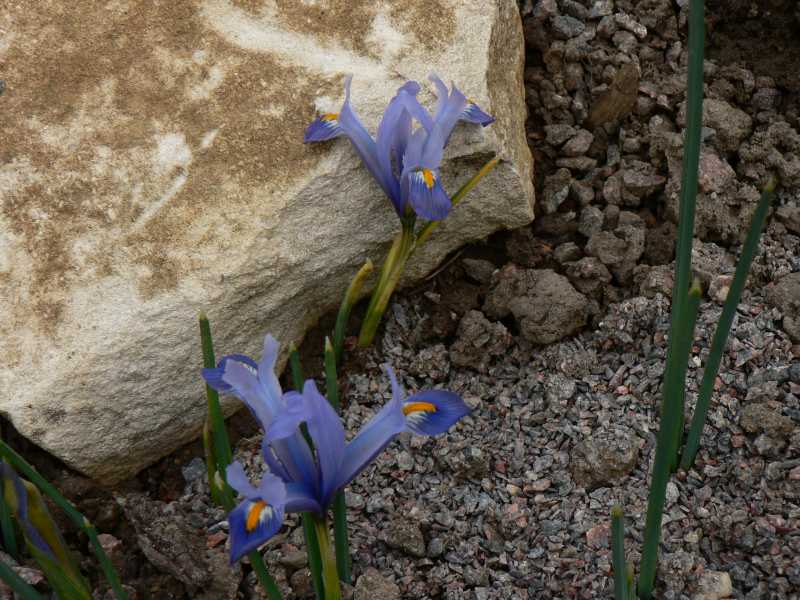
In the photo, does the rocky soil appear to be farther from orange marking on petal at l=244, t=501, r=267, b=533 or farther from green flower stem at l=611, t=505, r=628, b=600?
orange marking on petal at l=244, t=501, r=267, b=533

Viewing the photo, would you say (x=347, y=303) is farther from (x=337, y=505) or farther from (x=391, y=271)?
(x=337, y=505)

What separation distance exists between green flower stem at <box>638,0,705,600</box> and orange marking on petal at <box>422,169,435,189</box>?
0.72 m

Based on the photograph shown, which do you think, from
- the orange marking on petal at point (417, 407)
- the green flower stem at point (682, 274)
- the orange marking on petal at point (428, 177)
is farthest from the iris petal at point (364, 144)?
the green flower stem at point (682, 274)

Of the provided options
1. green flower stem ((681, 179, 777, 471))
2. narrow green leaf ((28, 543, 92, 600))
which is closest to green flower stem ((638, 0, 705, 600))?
green flower stem ((681, 179, 777, 471))

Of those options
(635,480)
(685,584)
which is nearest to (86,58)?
(635,480)

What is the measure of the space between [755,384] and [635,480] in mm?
416

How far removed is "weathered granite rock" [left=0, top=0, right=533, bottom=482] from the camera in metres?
2.31

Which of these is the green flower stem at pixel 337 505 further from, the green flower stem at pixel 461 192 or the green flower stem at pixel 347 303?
the green flower stem at pixel 461 192

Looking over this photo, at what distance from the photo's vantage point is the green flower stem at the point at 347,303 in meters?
2.42

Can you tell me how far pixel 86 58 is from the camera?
258 cm

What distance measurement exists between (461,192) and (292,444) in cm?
104

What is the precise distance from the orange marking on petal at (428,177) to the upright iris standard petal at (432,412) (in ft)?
2.16

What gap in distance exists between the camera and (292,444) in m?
1.75

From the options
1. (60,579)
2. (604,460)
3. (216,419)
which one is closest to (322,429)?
(216,419)
